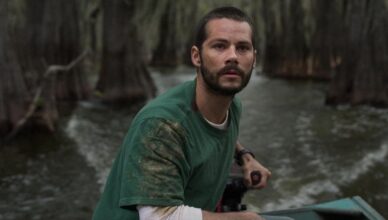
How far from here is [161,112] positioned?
224 cm

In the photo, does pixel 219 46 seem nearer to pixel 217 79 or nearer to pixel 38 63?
pixel 217 79

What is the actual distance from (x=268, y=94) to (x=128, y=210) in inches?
686

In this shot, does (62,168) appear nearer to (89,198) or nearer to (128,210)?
(89,198)

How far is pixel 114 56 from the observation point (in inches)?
628

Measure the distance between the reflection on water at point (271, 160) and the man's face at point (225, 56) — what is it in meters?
4.47

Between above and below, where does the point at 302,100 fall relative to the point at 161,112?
below

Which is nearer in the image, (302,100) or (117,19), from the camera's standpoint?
(117,19)

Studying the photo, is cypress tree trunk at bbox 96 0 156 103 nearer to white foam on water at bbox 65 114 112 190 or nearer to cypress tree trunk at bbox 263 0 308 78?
white foam on water at bbox 65 114 112 190

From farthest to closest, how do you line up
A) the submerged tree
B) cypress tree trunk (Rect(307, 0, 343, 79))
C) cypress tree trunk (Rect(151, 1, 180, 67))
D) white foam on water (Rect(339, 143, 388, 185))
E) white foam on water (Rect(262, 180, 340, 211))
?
cypress tree trunk (Rect(151, 1, 180, 67)) → cypress tree trunk (Rect(307, 0, 343, 79)) → the submerged tree → white foam on water (Rect(339, 143, 388, 185)) → white foam on water (Rect(262, 180, 340, 211))

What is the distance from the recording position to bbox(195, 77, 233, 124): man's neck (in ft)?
7.82

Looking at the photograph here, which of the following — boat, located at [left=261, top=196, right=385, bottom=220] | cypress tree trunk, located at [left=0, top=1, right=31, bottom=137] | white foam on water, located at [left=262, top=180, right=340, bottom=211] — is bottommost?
white foam on water, located at [left=262, top=180, right=340, bottom=211]

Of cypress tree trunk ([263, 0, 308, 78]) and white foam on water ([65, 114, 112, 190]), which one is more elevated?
white foam on water ([65, 114, 112, 190])

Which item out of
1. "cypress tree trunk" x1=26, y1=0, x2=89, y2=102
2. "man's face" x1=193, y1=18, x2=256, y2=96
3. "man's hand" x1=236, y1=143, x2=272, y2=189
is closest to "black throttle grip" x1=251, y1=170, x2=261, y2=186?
"man's hand" x1=236, y1=143, x2=272, y2=189

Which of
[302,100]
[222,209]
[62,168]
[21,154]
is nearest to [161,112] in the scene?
[222,209]
